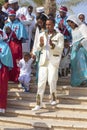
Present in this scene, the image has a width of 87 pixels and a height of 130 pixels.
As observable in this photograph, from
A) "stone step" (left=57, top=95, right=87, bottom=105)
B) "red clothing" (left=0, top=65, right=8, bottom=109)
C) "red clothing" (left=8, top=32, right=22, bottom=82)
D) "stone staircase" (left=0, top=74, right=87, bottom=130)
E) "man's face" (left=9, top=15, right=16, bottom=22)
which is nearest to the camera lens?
"stone staircase" (left=0, top=74, right=87, bottom=130)

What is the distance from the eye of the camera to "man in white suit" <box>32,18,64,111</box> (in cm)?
823

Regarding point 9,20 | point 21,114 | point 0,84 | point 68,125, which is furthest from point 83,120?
point 9,20

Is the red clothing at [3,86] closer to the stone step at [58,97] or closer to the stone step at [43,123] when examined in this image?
the stone step at [43,123]

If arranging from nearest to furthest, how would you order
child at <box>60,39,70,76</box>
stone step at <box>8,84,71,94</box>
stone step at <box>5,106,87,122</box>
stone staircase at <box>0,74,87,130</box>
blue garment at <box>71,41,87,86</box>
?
stone staircase at <box>0,74,87,130</box> < stone step at <box>5,106,87,122</box> < stone step at <box>8,84,71,94</box> < blue garment at <box>71,41,87,86</box> < child at <box>60,39,70,76</box>

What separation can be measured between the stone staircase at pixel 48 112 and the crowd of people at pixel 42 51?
0.19 metres

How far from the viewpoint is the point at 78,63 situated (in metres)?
9.38

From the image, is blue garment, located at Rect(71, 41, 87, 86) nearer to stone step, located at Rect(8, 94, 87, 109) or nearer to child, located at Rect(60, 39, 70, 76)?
child, located at Rect(60, 39, 70, 76)

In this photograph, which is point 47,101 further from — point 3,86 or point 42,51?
point 42,51

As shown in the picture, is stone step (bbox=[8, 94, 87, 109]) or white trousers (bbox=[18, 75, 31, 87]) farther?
white trousers (bbox=[18, 75, 31, 87])

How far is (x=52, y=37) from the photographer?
830cm

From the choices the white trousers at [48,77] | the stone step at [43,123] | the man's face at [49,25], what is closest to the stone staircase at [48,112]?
the stone step at [43,123]

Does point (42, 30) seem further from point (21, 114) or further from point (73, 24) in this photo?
point (21, 114)

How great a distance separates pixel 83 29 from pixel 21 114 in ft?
7.58

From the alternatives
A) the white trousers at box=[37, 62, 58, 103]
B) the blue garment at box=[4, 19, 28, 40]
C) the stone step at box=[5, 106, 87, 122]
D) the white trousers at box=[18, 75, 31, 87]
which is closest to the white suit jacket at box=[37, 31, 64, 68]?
the white trousers at box=[37, 62, 58, 103]
